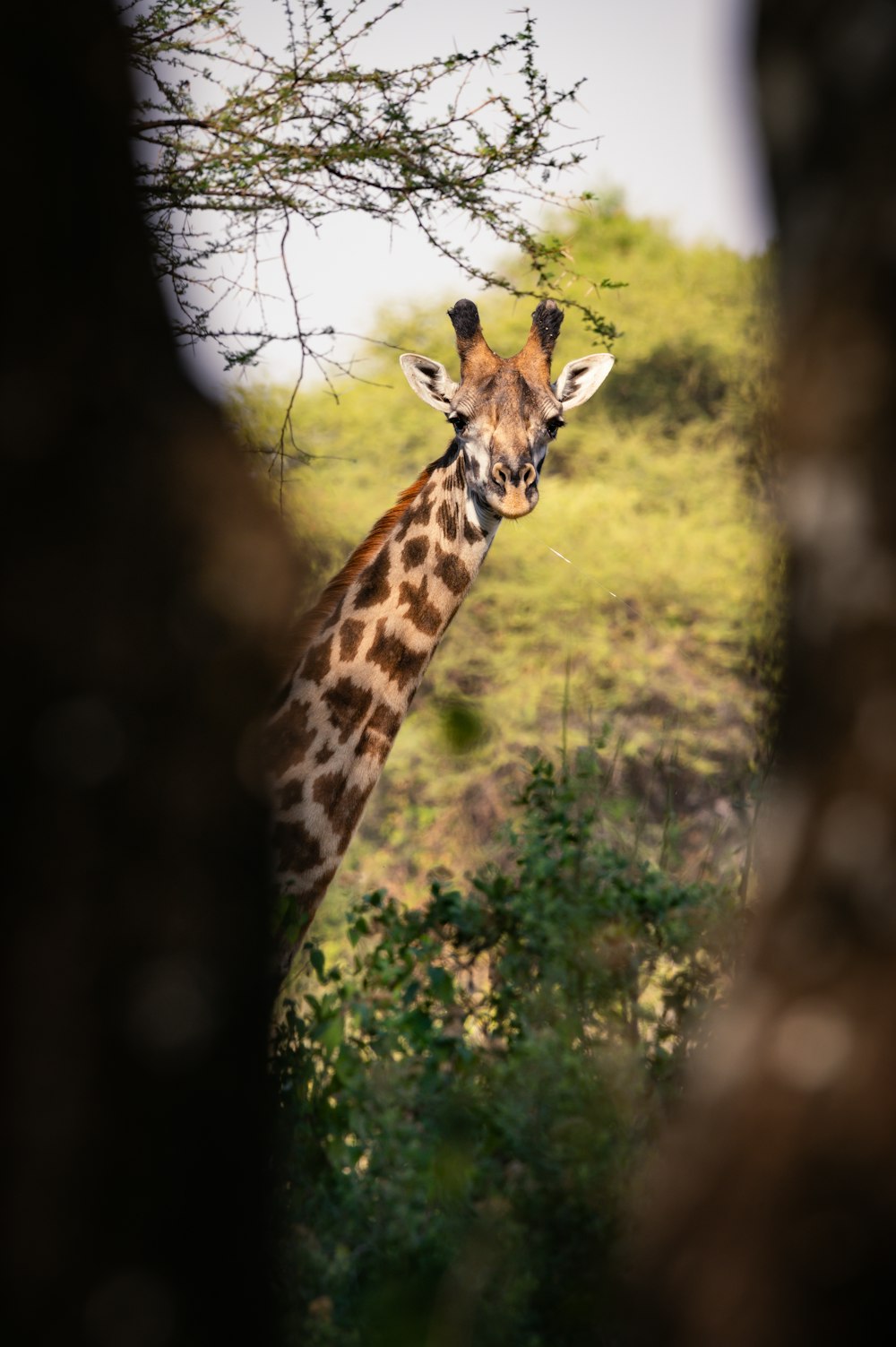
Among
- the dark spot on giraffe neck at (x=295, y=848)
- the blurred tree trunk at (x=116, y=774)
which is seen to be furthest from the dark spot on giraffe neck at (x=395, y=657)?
the blurred tree trunk at (x=116, y=774)

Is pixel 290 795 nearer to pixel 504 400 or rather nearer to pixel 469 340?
pixel 504 400

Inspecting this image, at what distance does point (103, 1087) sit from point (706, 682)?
15.9 meters

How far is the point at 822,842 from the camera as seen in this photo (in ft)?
5.49

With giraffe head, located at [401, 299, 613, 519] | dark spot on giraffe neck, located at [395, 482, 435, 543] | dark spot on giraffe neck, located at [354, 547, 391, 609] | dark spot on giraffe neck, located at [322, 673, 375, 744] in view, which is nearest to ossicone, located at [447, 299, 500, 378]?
giraffe head, located at [401, 299, 613, 519]

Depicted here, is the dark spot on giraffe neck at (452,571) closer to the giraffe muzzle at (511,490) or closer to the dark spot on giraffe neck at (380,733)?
the giraffe muzzle at (511,490)

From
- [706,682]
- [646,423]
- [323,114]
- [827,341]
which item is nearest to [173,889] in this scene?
[827,341]

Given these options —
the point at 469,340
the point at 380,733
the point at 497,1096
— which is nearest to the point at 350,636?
the point at 380,733

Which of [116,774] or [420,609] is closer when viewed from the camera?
[116,774]

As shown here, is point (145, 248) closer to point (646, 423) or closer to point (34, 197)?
point (34, 197)

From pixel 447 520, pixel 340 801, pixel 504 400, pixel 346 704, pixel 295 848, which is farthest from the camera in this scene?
pixel 504 400

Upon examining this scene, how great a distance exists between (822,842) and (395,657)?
3834mm

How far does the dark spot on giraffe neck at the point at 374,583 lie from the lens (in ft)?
18.3

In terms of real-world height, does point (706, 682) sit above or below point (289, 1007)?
above

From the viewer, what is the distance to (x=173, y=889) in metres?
1.84
